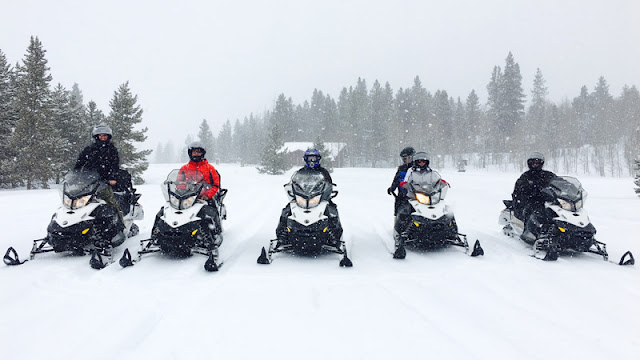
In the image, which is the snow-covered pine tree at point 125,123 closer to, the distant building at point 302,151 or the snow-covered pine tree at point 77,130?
the snow-covered pine tree at point 77,130

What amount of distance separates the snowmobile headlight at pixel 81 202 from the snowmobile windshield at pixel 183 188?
47.3 inches

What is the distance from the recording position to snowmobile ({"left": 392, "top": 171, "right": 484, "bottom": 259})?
20.4 ft

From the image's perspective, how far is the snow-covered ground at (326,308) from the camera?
10.3 ft

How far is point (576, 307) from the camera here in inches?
159

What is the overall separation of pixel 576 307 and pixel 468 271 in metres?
1.54

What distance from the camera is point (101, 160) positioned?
6.63 m

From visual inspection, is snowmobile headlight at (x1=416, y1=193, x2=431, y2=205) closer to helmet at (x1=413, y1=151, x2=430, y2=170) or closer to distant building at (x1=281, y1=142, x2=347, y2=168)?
helmet at (x1=413, y1=151, x2=430, y2=170)

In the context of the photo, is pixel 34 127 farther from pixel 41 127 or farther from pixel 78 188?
pixel 78 188

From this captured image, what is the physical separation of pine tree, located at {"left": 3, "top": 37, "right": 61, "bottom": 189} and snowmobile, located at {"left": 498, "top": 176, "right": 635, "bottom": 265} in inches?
1154

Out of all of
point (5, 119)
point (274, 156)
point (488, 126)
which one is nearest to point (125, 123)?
point (5, 119)

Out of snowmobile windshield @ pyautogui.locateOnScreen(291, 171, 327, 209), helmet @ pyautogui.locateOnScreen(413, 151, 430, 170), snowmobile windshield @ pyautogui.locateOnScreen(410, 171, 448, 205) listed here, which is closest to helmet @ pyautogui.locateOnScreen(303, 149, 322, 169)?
snowmobile windshield @ pyautogui.locateOnScreen(291, 171, 327, 209)

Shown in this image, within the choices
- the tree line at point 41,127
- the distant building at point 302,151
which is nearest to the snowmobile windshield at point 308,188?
the tree line at point 41,127

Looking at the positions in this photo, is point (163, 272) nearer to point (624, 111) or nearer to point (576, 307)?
point (576, 307)

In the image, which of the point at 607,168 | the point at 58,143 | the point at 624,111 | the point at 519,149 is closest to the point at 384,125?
the point at 519,149
